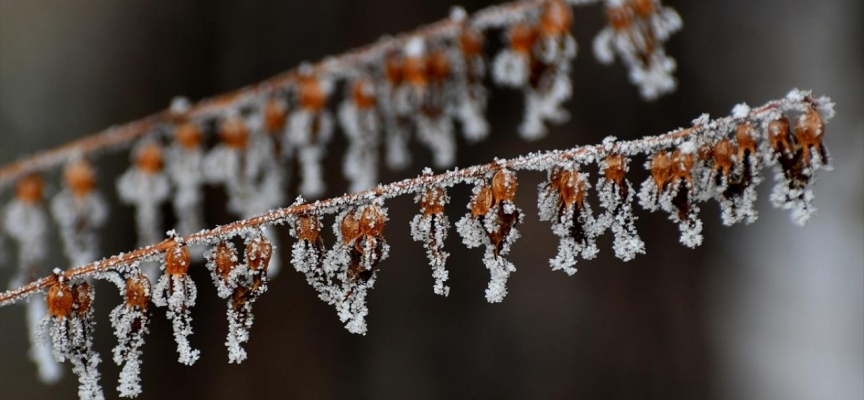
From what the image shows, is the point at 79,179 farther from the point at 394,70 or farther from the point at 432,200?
the point at 432,200

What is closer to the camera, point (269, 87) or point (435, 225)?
point (435, 225)

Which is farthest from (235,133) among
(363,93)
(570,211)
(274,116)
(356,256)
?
(570,211)

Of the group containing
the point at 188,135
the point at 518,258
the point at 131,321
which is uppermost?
the point at 188,135

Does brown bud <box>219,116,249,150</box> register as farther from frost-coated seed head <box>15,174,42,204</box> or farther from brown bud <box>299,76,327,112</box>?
frost-coated seed head <box>15,174,42,204</box>

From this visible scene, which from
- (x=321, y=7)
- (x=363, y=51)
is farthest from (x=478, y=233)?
(x=321, y=7)

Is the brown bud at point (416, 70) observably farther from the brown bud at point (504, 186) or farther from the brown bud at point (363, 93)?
the brown bud at point (504, 186)

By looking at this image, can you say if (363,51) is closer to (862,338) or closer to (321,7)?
(321,7)
